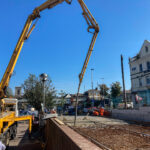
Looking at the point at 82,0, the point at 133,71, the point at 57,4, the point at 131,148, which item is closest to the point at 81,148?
the point at 131,148

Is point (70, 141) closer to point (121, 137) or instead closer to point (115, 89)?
point (121, 137)

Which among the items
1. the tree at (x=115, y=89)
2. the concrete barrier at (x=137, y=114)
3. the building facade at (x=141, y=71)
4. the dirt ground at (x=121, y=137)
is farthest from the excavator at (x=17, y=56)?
the tree at (x=115, y=89)

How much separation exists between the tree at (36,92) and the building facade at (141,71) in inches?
620

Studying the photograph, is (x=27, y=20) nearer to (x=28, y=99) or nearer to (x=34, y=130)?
(x=34, y=130)

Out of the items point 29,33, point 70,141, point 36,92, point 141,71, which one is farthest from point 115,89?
point 70,141

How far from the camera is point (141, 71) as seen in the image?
3127cm

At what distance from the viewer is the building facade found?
29875 millimetres

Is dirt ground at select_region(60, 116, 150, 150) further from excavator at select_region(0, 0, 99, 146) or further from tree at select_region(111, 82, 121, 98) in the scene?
tree at select_region(111, 82, 121, 98)

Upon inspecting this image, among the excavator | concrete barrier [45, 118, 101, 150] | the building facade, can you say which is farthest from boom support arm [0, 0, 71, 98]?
the building facade

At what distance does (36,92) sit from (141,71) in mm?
20101

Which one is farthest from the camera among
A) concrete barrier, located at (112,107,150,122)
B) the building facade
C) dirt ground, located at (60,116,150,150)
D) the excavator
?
the building facade

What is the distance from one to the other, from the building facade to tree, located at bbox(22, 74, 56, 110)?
15756 mm

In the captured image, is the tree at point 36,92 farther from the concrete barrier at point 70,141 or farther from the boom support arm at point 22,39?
the concrete barrier at point 70,141

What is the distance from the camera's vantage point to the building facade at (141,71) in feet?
98.0
